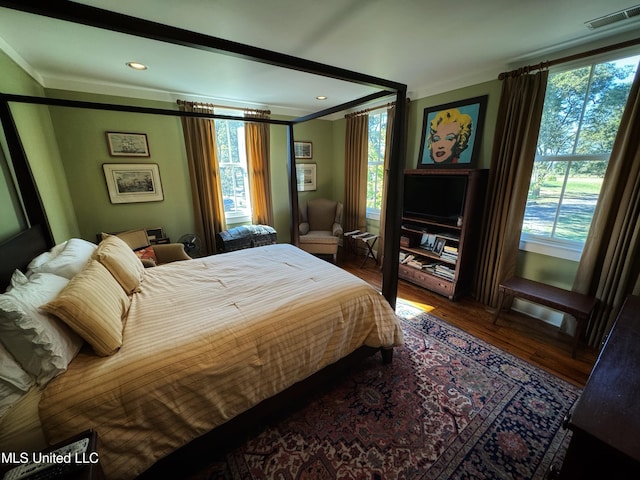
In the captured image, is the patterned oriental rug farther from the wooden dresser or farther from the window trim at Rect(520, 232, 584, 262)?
the window trim at Rect(520, 232, 584, 262)

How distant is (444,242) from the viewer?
3027mm

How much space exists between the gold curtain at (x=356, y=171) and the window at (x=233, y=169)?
1700mm

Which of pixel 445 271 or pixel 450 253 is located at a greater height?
pixel 450 253

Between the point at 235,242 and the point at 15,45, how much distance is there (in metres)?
2.55

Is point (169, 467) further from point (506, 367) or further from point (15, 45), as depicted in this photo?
point (15, 45)

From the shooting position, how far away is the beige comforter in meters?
1.00

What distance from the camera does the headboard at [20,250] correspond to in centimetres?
135

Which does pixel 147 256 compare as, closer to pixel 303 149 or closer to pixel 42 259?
pixel 42 259

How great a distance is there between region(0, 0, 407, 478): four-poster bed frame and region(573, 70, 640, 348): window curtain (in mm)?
1745

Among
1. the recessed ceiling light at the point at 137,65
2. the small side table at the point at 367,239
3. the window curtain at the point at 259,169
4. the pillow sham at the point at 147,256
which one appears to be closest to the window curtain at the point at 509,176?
the small side table at the point at 367,239

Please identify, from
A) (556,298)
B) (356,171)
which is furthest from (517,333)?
(356,171)

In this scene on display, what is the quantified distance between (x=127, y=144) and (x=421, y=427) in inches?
159

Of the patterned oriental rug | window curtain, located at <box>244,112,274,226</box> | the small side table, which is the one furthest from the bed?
window curtain, located at <box>244,112,274,226</box>

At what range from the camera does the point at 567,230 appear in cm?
234
